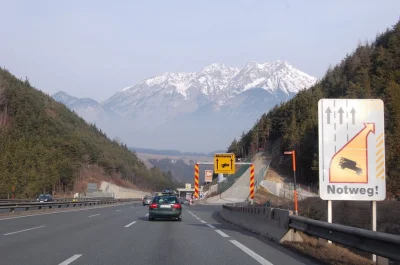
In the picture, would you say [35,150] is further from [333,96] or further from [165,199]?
[165,199]

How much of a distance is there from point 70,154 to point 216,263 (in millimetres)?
117379

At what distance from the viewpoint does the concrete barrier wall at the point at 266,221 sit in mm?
16328

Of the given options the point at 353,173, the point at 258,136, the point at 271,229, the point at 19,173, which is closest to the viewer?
the point at 353,173

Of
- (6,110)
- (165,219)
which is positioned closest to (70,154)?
(6,110)

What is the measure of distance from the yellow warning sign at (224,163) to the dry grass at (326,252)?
29.3 metres

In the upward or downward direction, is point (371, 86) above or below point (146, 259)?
above

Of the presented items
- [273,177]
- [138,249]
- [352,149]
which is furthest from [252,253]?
[273,177]

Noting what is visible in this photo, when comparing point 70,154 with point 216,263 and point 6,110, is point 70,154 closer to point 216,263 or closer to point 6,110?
point 6,110

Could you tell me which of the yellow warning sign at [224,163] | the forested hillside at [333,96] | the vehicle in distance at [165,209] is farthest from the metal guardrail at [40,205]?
the forested hillside at [333,96]

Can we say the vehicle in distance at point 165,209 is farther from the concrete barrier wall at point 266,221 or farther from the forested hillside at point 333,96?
the forested hillside at point 333,96

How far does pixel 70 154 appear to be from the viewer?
4904 inches

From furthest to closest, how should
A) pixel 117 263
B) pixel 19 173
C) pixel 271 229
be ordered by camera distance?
pixel 19 173 < pixel 271 229 < pixel 117 263

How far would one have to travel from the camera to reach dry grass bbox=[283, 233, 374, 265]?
11.9 m

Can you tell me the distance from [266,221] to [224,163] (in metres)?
26.3
